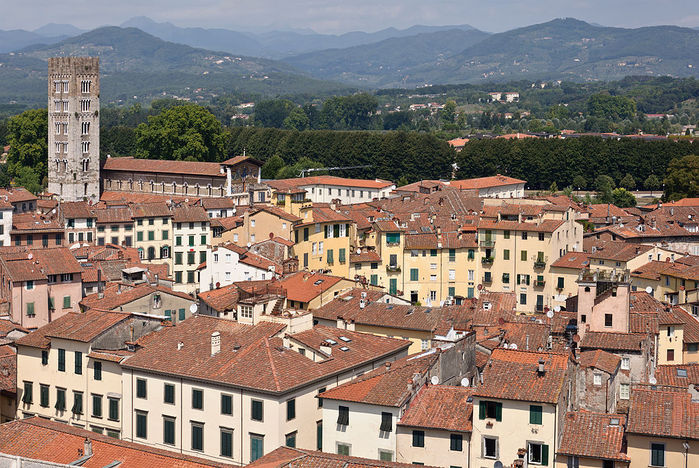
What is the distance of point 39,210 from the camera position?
86.0 meters

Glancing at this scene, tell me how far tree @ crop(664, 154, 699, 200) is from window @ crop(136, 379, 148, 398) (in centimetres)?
7782

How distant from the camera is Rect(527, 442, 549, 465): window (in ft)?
108

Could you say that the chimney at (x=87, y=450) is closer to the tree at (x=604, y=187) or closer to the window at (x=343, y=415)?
the window at (x=343, y=415)

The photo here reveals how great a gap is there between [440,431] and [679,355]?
1834cm

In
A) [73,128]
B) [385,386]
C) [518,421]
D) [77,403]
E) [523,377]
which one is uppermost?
[73,128]

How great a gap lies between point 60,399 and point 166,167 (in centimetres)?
6832

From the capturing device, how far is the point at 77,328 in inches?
1624

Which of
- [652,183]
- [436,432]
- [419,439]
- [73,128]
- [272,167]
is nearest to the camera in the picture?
[436,432]

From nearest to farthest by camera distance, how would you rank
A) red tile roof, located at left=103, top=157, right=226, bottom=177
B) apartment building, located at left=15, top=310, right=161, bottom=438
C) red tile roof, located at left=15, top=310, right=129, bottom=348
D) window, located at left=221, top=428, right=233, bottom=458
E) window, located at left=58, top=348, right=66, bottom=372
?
1. window, located at left=221, top=428, right=233, bottom=458
2. apartment building, located at left=15, top=310, right=161, bottom=438
3. red tile roof, located at left=15, top=310, right=129, bottom=348
4. window, located at left=58, top=348, right=66, bottom=372
5. red tile roof, located at left=103, top=157, right=226, bottom=177

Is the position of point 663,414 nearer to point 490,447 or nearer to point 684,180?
point 490,447

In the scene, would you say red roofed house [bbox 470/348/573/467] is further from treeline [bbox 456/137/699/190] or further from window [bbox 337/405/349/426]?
treeline [bbox 456/137/699/190]

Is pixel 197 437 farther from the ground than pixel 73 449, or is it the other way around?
pixel 73 449

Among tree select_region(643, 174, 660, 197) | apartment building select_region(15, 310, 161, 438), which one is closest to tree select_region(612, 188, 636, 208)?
tree select_region(643, 174, 660, 197)

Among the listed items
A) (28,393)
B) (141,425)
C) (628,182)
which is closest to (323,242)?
(28,393)
